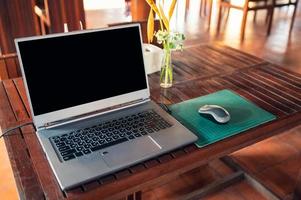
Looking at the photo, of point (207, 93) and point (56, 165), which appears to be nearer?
point (56, 165)

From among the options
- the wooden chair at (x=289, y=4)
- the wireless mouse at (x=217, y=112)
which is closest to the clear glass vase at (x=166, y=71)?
the wireless mouse at (x=217, y=112)

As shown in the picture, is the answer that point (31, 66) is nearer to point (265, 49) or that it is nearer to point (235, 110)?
point (235, 110)

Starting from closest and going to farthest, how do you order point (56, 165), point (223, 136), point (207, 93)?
point (56, 165) → point (223, 136) → point (207, 93)

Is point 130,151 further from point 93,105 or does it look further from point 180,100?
point 180,100

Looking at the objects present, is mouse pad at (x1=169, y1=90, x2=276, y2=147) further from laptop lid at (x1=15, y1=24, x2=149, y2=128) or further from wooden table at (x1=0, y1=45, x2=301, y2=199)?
laptop lid at (x1=15, y1=24, x2=149, y2=128)

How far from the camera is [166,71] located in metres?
1.25

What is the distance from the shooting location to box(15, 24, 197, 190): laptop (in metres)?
0.79

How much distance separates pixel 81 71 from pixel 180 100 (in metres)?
0.40

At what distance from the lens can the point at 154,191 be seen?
66.1 inches

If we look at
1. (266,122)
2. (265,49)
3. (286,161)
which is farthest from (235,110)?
(265,49)

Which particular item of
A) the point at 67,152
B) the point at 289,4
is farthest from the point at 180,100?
the point at 289,4

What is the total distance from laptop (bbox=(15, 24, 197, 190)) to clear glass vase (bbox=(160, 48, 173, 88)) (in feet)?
0.70

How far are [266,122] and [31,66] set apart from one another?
747 millimetres

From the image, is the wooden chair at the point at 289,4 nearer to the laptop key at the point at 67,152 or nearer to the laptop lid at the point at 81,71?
the laptop lid at the point at 81,71
